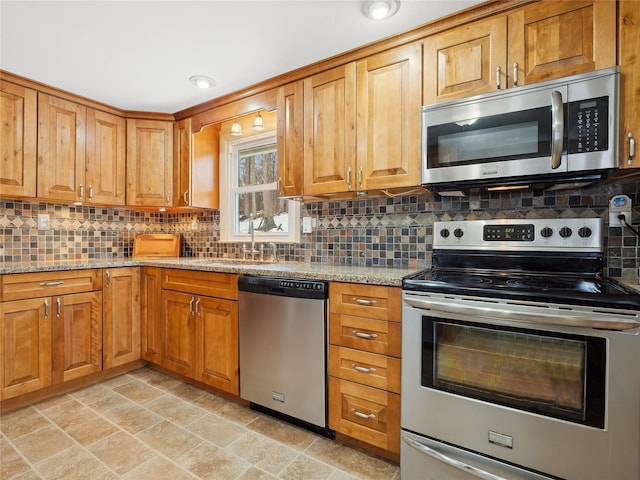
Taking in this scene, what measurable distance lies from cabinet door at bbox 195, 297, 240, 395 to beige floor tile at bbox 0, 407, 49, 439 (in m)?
0.92

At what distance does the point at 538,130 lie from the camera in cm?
146

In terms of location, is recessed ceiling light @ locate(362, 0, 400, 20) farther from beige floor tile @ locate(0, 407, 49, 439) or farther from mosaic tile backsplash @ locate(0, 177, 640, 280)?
beige floor tile @ locate(0, 407, 49, 439)

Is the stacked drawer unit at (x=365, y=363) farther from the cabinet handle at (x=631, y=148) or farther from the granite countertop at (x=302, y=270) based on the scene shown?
the cabinet handle at (x=631, y=148)

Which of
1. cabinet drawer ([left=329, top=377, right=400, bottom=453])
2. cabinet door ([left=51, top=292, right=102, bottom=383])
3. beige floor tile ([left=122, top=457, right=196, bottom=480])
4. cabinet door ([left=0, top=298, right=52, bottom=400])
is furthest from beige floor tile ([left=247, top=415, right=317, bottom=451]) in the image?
cabinet door ([left=0, top=298, right=52, bottom=400])

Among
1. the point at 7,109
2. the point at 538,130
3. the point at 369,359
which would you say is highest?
the point at 7,109

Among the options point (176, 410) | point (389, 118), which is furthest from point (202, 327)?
point (389, 118)

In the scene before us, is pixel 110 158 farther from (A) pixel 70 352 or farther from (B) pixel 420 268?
(B) pixel 420 268

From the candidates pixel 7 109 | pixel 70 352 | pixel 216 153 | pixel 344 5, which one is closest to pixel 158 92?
pixel 216 153

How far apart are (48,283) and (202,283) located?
1.03 m

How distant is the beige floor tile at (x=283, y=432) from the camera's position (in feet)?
5.89

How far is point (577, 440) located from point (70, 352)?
296 cm

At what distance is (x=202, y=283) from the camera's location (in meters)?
2.32

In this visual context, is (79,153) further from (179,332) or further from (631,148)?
(631,148)

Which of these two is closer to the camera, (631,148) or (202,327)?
(631,148)
